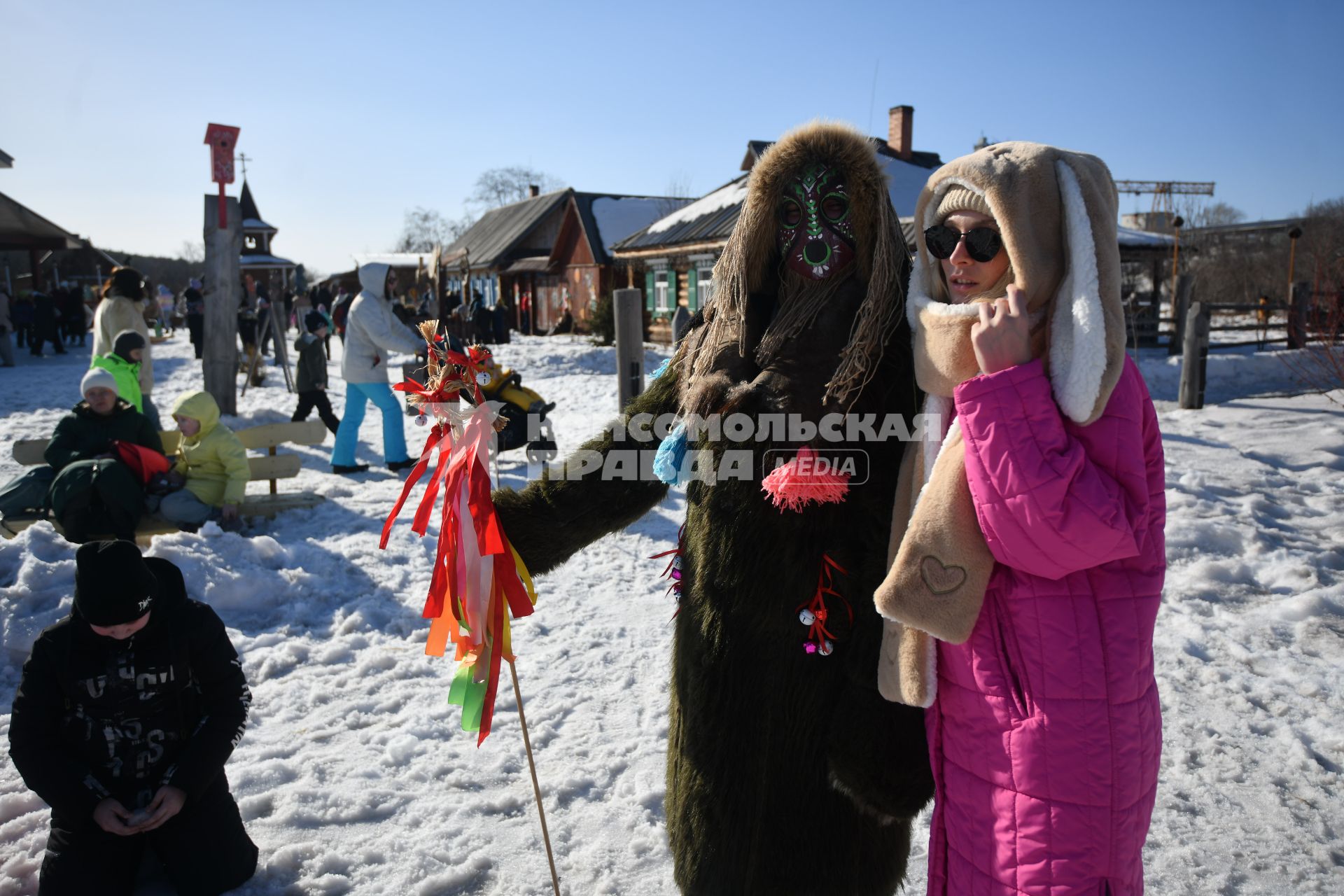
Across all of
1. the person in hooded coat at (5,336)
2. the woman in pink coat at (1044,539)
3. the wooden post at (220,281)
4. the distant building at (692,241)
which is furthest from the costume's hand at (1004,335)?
the person in hooded coat at (5,336)

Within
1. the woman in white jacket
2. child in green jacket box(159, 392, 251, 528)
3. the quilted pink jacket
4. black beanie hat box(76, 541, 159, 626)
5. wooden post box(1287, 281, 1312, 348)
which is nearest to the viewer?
the quilted pink jacket

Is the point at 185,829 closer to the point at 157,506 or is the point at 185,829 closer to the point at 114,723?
the point at 114,723

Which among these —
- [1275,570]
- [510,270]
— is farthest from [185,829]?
[510,270]

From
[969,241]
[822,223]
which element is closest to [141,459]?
[822,223]

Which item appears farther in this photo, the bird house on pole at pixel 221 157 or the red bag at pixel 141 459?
the bird house on pole at pixel 221 157

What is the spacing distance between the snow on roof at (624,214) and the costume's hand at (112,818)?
23967mm

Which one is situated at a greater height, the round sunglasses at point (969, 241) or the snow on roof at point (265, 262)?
the snow on roof at point (265, 262)

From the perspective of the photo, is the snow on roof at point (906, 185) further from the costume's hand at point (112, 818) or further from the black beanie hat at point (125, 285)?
the costume's hand at point (112, 818)

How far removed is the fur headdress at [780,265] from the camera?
1.81m

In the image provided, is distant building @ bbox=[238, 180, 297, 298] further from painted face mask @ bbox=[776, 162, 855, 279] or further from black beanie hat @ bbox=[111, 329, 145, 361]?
painted face mask @ bbox=[776, 162, 855, 279]

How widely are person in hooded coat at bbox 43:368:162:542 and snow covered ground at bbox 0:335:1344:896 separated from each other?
1.35 ft

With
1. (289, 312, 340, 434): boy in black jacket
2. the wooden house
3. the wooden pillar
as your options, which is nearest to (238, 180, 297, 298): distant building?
the wooden house

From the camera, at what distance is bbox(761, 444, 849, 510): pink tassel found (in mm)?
1714

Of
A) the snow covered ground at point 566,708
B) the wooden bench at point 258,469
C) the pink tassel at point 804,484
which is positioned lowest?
the snow covered ground at point 566,708
